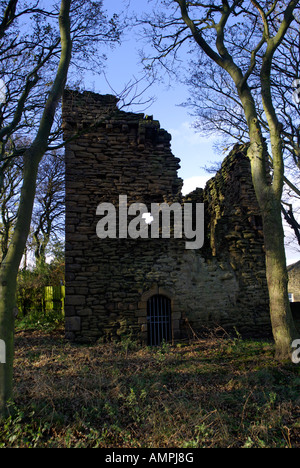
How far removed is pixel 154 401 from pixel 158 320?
174 inches

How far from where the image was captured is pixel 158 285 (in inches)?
371

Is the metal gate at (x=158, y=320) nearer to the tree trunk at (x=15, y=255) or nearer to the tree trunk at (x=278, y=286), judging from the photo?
the tree trunk at (x=278, y=286)

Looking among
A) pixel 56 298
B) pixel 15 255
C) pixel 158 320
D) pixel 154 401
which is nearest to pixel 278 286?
pixel 154 401

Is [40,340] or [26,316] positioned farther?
[26,316]

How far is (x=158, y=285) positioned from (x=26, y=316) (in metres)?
4.75

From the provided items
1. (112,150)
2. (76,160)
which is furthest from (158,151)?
(76,160)

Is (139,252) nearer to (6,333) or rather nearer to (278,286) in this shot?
(278,286)

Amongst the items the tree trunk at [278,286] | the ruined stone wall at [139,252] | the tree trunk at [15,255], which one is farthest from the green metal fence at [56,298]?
the tree trunk at [15,255]

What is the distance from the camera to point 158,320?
9406mm

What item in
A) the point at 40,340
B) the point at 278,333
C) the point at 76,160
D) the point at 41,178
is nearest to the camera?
the point at 278,333

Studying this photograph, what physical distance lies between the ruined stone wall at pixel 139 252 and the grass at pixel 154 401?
1.62 m

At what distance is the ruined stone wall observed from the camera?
918 cm

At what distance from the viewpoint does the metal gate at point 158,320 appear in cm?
930

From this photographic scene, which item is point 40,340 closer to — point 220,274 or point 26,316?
point 26,316
